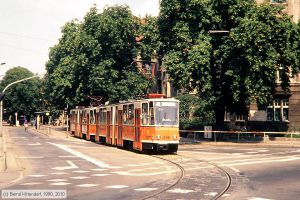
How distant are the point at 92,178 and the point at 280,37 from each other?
23.2 metres

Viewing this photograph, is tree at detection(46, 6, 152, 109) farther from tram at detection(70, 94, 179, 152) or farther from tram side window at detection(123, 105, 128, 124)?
tram side window at detection(123, 105, 128, 124)

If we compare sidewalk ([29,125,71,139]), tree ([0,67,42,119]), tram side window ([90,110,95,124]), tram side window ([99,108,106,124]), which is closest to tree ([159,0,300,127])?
tram side window ([99,108,106,124])

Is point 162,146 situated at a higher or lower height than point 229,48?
lower

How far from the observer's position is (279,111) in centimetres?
4503

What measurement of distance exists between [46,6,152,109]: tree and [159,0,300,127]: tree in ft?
50.4

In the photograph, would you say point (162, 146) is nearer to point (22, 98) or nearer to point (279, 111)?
point (279, 111)

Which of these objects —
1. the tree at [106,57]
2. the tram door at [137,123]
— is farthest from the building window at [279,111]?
the tram door at [137,123]

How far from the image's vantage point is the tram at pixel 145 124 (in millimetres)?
25656

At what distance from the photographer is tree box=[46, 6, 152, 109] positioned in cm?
5231

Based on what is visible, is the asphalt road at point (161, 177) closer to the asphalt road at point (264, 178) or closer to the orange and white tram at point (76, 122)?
the asphalt road at point (264, 178)

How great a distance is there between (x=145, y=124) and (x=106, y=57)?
28.2m

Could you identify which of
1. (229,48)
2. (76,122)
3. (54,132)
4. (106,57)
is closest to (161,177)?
(229,48)

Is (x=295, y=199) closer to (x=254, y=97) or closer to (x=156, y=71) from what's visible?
(x=254, y=97)

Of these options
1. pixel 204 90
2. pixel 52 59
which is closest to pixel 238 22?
pixel 204 90
